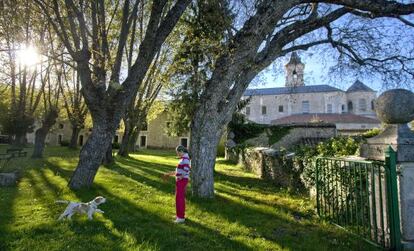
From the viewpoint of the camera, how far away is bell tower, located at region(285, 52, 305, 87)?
1352 cm

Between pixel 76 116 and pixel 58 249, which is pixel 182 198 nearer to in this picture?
pixel 58 249

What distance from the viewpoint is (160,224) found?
19.6 feet

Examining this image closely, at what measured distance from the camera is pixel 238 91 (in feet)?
28.8

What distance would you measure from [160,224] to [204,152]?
2.70 metres

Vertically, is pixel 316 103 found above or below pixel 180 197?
above

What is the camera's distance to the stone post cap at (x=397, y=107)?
186 inches

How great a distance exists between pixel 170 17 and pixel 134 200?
5.04 m

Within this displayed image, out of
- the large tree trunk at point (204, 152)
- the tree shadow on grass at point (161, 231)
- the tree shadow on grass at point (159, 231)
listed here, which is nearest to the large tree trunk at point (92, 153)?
the tree shadow on grass at point (159, 231)

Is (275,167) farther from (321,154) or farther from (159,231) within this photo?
(159,231)

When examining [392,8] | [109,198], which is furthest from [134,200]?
[392,8]

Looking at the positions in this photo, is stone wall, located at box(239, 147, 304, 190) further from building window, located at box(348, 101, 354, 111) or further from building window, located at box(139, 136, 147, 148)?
building window, located at box(348, 101, 354, 111)

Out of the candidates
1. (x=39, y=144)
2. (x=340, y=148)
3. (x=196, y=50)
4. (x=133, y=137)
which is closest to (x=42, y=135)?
(x=39, y=144)

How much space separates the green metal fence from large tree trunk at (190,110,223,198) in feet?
9.29

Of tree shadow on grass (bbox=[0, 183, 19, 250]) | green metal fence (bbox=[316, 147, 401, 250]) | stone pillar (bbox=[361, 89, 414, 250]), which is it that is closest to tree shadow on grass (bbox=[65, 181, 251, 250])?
tree shadow on grass (bbox=[0, 183, 19, 250])
